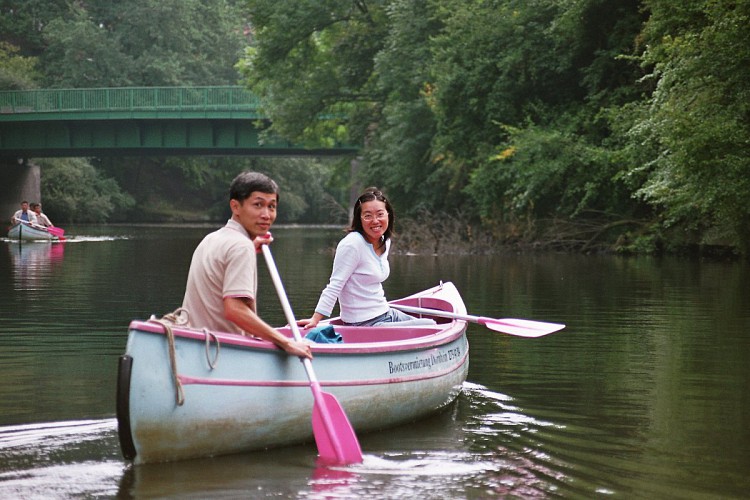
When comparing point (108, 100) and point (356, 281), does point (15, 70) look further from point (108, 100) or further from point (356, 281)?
point (356, 281)

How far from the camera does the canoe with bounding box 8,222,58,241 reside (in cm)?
3712

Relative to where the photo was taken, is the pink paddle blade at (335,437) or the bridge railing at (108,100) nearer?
the pink paddle blade at (335,437)

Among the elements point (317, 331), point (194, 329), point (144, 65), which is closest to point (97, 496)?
point (194, 329)

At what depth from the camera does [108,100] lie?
165 ft

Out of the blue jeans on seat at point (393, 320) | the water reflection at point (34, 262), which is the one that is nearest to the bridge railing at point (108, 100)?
the water reflection at point (34, 262)

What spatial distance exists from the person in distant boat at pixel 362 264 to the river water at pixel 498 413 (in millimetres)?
1058

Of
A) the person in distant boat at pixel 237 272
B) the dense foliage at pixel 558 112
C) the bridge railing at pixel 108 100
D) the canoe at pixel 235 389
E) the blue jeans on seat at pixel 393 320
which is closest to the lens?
the canoe at pixel 235 389

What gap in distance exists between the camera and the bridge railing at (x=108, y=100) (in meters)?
50.2

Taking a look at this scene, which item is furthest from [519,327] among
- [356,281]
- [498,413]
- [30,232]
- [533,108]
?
[30,232]

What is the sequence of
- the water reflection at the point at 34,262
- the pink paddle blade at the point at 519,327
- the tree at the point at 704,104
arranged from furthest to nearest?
the water reflection at the point at 34,262
the tree at the point at 704,104
the pink paddle blade at the point at 519,327

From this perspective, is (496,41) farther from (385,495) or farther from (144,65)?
(144,65)

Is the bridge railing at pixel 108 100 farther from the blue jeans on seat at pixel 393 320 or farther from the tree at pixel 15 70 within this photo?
the blue jeans on seat at pixel 393 320

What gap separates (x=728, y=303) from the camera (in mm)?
16891

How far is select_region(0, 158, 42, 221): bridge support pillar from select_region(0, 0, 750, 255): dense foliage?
3.91 m
